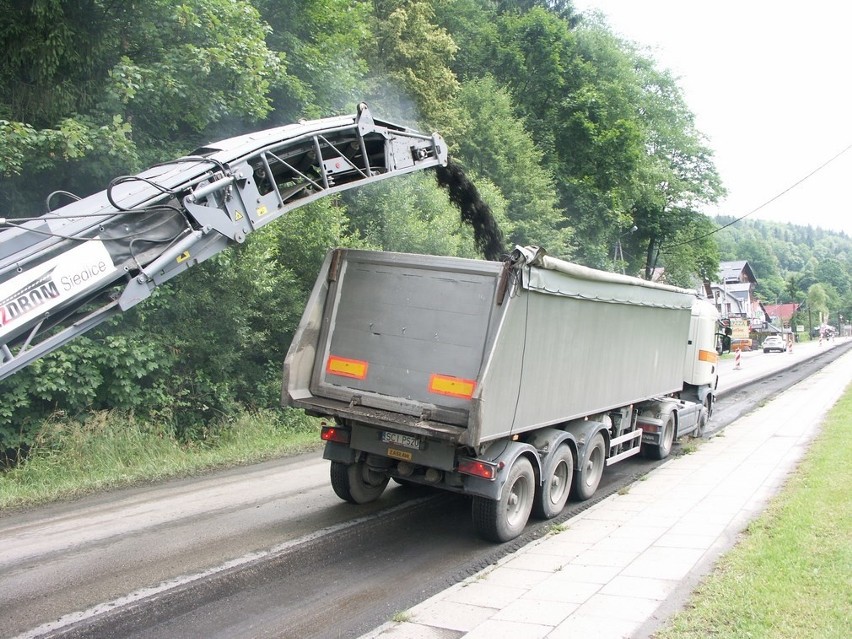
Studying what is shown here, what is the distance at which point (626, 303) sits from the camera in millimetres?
9406

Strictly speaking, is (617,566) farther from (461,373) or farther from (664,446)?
(664,446)

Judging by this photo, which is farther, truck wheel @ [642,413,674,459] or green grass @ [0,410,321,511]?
truck wheel @ [642,413,674,459]

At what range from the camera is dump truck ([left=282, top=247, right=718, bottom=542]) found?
669 centimetres

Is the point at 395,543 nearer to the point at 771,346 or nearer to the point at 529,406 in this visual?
the point at 529,406

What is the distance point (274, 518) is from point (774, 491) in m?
6.32

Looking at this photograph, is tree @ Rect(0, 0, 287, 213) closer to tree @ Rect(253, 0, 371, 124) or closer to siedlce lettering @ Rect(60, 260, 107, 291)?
tree @ Rect(253, 0, 371, 124)

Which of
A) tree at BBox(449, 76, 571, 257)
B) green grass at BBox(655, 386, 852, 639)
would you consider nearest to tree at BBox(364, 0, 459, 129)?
tree at BBox(449, 76, 571, 257)

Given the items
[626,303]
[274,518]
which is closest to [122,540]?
[274,518]

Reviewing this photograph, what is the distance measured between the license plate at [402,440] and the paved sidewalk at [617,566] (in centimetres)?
139

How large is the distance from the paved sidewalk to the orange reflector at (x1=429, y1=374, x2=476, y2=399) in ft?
5.33

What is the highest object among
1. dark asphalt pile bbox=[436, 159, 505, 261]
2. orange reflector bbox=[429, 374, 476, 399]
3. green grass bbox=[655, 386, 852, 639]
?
dark asphalt pile bbox=[436, 159, 505, 261]

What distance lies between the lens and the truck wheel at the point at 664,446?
474 inches

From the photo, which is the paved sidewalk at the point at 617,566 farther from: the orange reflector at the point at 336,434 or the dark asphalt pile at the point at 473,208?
the dark asphalt pile at the point at 473,208

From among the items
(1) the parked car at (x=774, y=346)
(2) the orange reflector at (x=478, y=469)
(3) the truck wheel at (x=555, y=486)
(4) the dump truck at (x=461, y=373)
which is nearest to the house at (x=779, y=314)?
(1) the parked car at (x=774, y=346)
